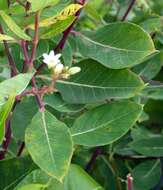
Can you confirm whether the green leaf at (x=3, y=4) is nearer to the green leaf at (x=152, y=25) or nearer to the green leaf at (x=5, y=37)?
the green leaf at (x=5, y=37)

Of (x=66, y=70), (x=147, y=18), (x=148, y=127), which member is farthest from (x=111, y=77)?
(x=148, y=127)

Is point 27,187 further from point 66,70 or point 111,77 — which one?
point 111,77

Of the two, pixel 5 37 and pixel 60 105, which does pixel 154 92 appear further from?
pixel 5 37

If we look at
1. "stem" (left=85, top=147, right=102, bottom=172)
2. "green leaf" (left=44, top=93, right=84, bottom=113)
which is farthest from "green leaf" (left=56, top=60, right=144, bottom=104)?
"stem" (left=85, top=147, right=102, bottom=172)

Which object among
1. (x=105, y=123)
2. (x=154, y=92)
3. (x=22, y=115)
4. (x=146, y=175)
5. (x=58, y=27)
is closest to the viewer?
(x=58, y=27)

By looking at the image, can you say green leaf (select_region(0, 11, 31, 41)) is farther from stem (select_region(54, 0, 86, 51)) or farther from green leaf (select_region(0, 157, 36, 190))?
green leaf (select_region(0, 157, 36, 190))

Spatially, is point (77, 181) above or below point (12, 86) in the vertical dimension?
below

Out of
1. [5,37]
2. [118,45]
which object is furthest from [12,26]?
[118,45]

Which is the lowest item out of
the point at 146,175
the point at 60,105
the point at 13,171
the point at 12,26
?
the point at 146,175

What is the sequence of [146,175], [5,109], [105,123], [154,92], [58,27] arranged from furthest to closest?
[146,175], [154,92], [105,123], [58,27], [5,109]
